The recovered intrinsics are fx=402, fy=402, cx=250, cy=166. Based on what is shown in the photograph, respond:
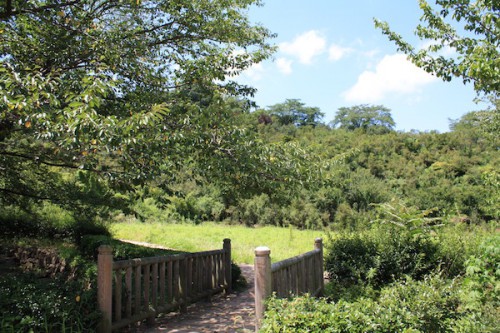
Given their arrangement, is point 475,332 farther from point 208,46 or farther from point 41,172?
point 41,172

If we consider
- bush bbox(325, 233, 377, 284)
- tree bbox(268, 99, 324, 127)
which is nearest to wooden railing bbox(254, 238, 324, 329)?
bush bbox(325, 233, 377, 284)

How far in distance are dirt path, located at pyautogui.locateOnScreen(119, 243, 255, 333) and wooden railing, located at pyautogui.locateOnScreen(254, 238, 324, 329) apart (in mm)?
651

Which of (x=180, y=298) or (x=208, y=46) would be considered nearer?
(x=180, y=298)

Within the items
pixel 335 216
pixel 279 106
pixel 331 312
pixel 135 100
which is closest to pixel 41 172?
pixel 135 100

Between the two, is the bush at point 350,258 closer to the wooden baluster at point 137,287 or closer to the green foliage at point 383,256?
the green foliage at point 383,256

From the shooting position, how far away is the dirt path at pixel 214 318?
5371 millimetres

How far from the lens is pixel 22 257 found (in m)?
9.09

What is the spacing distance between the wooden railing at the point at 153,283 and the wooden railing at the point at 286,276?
1.82 meters

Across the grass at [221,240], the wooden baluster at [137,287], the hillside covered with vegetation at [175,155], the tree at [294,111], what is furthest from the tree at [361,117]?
the wooden baluster at [137,287]

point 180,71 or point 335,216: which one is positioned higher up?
point 180,71

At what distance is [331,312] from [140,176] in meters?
2.72

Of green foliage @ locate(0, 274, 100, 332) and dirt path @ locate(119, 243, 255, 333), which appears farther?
dirt path @ locate(119, 243, 255, 333)

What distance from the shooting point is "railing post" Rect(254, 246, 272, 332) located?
3982mm

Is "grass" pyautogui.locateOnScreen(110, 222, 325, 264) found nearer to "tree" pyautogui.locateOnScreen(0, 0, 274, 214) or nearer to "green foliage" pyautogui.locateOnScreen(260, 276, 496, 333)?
"tree" pyautogui.locateOnScreen(0, 0, 274, 214)
